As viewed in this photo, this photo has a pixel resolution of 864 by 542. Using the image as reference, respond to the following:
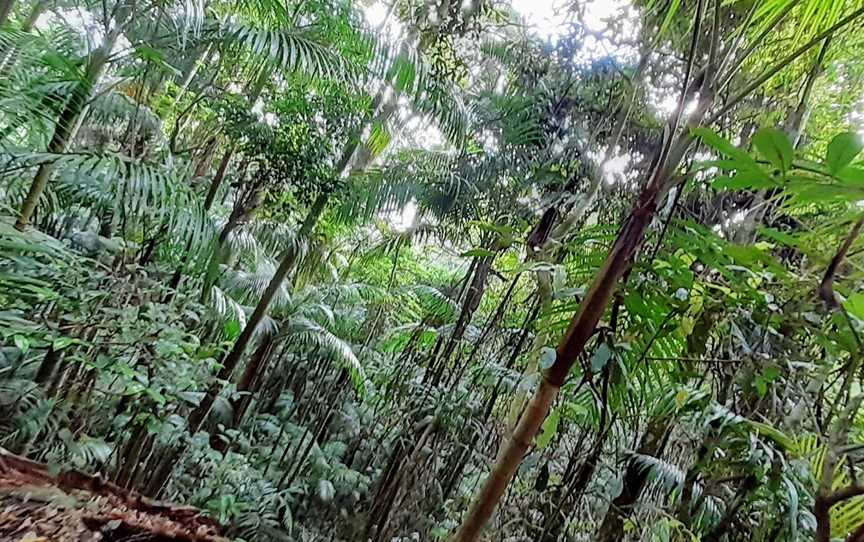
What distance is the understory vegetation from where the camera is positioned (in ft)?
2.93

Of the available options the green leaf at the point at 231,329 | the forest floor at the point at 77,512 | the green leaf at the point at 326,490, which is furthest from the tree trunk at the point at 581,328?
the green leaf at the point at 231,329

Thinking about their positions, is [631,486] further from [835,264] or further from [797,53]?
[797,53]

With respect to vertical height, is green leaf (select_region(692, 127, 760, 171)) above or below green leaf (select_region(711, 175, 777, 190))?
above

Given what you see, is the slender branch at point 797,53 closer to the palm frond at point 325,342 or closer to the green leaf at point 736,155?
the green leaf at point 736,155

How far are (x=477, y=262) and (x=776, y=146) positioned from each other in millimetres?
2068

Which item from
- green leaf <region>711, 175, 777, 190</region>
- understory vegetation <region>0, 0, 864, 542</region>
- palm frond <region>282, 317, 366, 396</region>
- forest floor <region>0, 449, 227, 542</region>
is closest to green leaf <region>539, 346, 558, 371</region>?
understory vegetation <region>0, 0, 864, 542</region>

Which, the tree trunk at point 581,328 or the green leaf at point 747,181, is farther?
the tree trunk at point 581,328

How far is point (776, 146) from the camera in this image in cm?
57

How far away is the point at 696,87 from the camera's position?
896 mm

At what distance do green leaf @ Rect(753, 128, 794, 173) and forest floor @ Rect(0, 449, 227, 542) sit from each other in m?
1.47

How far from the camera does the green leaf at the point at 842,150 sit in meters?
0.52

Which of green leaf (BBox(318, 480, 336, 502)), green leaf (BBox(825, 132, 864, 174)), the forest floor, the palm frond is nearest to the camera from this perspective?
green leaf (BBox(825, 132, 864, 174))

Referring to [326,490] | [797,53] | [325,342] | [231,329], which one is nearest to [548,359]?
[797,53]

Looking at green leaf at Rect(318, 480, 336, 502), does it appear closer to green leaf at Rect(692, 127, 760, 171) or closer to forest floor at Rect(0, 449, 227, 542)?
forest floor at Rect(0, 449, 227, 542)
